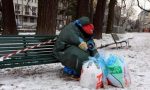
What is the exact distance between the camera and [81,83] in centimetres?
691

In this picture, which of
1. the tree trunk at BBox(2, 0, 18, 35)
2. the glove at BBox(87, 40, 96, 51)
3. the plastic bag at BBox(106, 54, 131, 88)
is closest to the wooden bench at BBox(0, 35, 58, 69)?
the glove at BBox(87, 40, 96, 51)

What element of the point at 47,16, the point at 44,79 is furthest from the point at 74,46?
the point at 47,16

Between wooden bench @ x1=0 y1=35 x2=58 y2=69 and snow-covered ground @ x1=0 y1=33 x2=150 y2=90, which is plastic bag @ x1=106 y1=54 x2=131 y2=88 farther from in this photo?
wooden bench @ x1=0 y1=35 x2=58 y2=69

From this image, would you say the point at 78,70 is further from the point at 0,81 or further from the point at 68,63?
the point at 0,81

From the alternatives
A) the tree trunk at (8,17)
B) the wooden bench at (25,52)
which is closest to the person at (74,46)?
the wooden bench at (25,52)

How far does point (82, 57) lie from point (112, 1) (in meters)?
24.9

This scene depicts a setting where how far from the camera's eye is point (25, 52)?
7531mm

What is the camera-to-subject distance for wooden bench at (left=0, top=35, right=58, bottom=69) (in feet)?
23.5

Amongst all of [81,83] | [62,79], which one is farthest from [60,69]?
[81,83]

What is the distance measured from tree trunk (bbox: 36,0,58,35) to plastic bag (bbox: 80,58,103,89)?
11.3 ft

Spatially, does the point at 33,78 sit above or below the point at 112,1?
below

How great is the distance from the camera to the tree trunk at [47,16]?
32.6ft

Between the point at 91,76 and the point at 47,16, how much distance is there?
12.4 ft

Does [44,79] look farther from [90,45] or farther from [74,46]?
[90,45]
